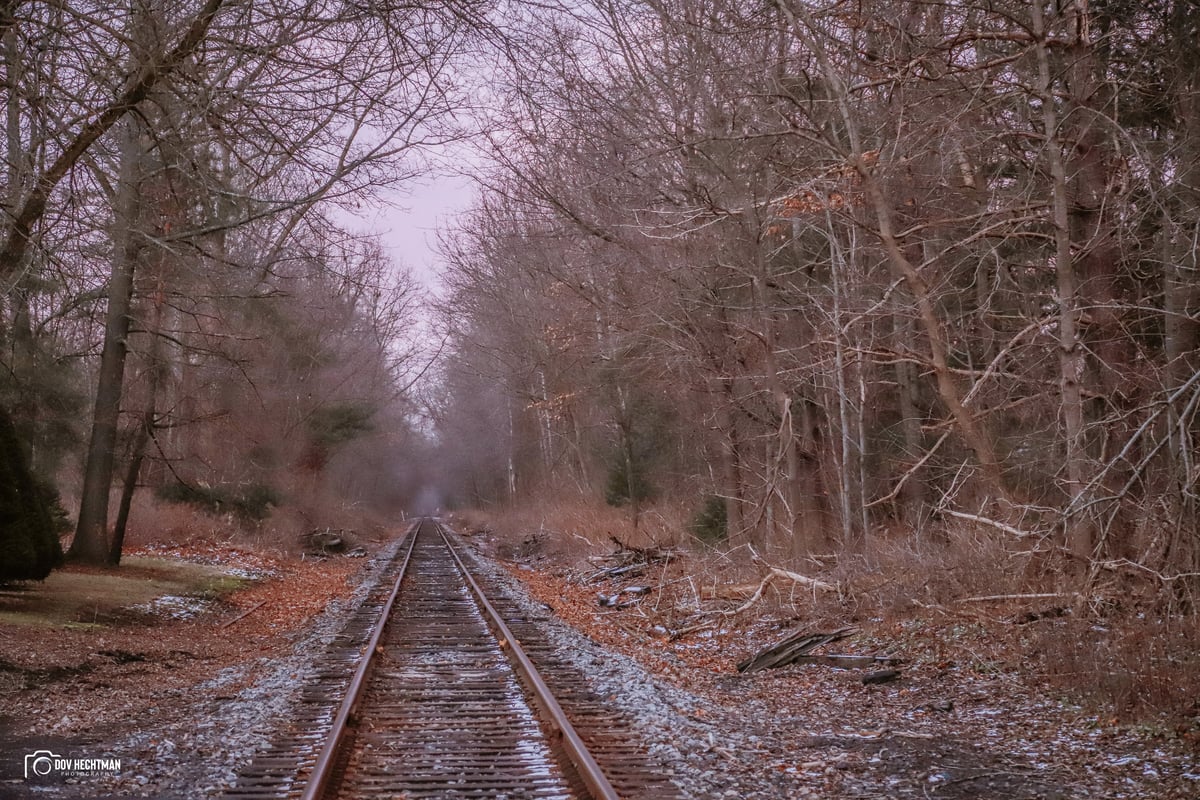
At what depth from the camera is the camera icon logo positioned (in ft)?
22.1

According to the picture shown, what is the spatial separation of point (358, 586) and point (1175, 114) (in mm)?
17288

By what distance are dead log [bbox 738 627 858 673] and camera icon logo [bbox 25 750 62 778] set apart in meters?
6.97

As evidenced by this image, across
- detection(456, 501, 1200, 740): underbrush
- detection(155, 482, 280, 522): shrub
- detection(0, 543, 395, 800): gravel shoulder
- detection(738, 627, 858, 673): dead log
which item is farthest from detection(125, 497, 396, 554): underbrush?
detection(738, 627, 858, 673): dead log

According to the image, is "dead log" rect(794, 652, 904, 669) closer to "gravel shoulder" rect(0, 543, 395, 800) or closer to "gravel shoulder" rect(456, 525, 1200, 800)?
"gravel shoulder" rect(456, 525, 1200, 800)

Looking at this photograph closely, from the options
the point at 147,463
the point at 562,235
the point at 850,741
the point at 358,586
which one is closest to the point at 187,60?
the point at 850,741

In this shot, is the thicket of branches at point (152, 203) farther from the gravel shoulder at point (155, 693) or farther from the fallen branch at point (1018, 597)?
the fallen branch at point (1018, 597)

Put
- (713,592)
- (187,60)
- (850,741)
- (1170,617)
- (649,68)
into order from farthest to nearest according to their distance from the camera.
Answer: (649,68)
(713,592)
(187,60)
(1170,617)
(850,741)

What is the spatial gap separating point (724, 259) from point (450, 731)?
41.9ft

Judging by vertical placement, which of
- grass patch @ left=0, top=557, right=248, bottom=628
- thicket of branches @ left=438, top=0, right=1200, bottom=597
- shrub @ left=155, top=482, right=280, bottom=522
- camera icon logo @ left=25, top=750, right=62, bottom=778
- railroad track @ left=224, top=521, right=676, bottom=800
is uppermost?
thicket of branches @ left=438, top=0, right=1200, bottom=597

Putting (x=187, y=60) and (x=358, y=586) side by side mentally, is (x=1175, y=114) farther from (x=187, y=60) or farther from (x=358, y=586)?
(x=358, y=586)

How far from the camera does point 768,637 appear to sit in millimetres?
13195

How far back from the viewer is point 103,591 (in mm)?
16172

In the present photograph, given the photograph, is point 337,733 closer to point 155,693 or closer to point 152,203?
point 155,693

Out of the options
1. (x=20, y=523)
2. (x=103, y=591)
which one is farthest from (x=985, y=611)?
(x=103, y=591)
